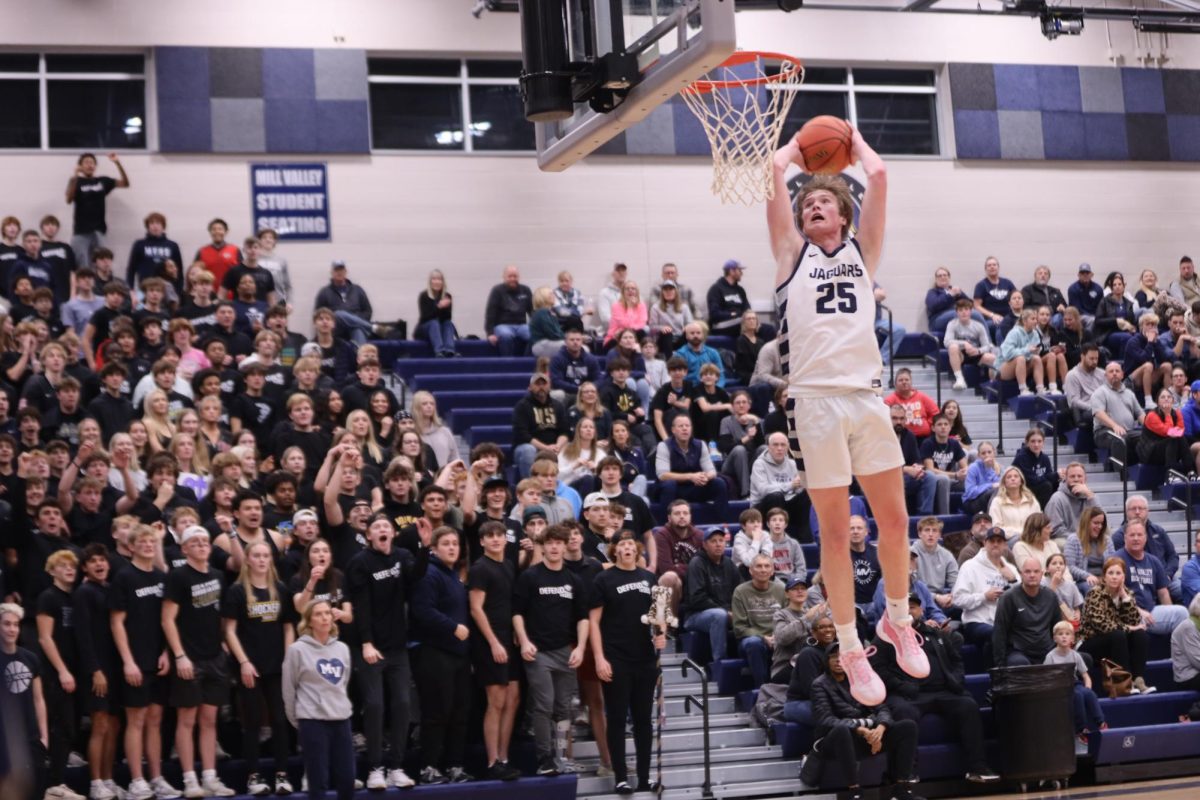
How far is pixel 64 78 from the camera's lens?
18969mm

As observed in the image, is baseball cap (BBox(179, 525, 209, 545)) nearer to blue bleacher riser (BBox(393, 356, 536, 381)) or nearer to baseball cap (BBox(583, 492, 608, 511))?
baseball cap (BBox(583, 492, 608, 511))

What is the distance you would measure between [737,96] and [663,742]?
565 centimetres

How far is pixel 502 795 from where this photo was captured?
11672 millimetres

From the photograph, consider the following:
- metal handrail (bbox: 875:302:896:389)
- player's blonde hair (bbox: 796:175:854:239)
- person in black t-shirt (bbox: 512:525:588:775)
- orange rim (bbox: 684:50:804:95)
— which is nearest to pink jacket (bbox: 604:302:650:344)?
metal handrail (bbox: 875:302:896:389)

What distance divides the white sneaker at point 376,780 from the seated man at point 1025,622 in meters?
5.27

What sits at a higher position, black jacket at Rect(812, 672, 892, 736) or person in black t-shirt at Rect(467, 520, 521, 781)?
person in black t-shirt at Rect(467, 520, 521, 781)

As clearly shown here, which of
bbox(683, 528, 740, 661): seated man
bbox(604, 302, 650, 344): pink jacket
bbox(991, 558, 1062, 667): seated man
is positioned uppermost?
bbox(604, 302, 650, 344): pink jacket

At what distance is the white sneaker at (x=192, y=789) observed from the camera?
10.9 m

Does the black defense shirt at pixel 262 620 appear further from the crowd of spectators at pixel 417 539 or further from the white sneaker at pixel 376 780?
the white sneaker at pixel 376 780

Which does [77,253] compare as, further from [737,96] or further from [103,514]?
[737,96]

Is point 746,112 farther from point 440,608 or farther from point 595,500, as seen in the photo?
point 595,500

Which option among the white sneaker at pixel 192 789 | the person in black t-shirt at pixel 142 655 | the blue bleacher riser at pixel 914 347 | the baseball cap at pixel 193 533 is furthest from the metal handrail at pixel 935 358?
the white sneaker at pixel 192 789

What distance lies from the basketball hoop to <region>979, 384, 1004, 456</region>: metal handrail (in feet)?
28.6

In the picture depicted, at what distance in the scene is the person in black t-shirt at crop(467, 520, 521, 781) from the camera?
38.8 ft
